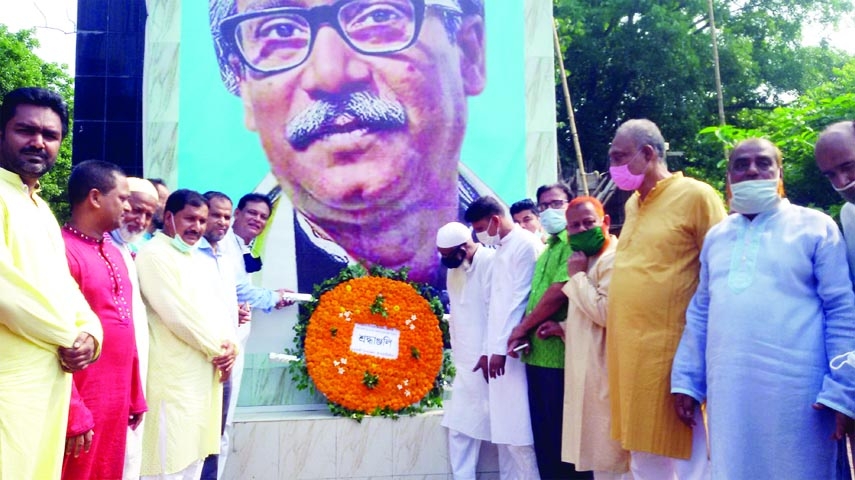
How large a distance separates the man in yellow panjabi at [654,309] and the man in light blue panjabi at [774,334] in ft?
0.80

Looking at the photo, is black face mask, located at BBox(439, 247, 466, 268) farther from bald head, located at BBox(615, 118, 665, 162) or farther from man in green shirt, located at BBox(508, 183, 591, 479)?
bald head, located at BBox(615, 118, 665, 162)

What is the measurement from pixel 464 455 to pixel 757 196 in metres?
3.17

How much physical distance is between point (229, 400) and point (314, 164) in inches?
134

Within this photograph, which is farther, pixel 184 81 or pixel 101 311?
pixel 184 81

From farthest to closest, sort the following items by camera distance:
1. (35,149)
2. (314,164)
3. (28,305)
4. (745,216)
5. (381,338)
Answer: (314,164), (381,338), (745,216), (35,149), (28,305)

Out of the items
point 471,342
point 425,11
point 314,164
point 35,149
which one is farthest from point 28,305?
point 425,11

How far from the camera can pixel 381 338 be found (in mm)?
6176

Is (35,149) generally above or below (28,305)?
above

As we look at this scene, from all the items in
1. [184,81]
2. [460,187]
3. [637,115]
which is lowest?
[460,187]

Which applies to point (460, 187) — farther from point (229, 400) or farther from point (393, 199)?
point (229, 400)

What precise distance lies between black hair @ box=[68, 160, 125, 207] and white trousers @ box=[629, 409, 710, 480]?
2603 millimetres

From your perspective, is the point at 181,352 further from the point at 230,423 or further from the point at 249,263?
the point at 249,263

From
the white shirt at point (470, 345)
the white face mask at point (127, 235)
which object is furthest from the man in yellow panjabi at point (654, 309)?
the white face mask at point (127, 235)

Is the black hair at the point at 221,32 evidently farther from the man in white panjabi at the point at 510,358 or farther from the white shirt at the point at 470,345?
the man in white panjabi at the point at 510,358
